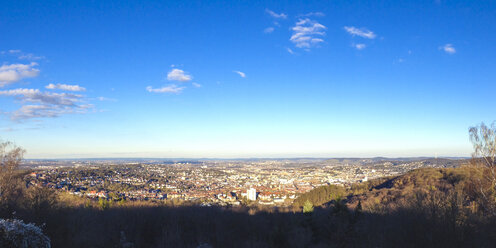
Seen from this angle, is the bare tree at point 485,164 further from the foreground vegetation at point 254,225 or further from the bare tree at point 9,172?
the bare tree at point 9,172

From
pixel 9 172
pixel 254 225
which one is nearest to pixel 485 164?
pixel 254 225

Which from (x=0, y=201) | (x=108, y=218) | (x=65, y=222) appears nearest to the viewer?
(x=65, y=222)

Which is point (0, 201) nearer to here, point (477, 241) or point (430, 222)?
point (430, 222)

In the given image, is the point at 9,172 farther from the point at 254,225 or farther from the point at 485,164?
the point at 485,164

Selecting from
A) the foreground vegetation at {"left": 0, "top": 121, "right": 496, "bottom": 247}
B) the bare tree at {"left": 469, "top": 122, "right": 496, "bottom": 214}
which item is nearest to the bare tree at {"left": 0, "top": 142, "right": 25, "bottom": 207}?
the foreground vegetation at {"left": 0, "top": 121, "right": 496, "bottom": 247}

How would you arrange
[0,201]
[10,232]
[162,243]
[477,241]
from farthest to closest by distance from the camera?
[0,201]
[162,243]
[477,241]
[10,232]

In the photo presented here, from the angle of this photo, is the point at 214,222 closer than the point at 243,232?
No

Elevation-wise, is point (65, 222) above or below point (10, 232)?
below

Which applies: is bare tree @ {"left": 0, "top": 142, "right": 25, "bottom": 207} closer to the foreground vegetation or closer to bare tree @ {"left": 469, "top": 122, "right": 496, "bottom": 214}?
the foreground vegetation

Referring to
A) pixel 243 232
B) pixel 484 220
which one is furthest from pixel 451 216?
pixel 243 232

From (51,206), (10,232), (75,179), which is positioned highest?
(10,232)

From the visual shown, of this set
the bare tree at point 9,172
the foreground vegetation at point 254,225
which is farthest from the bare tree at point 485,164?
the bare tree at point 9,172
